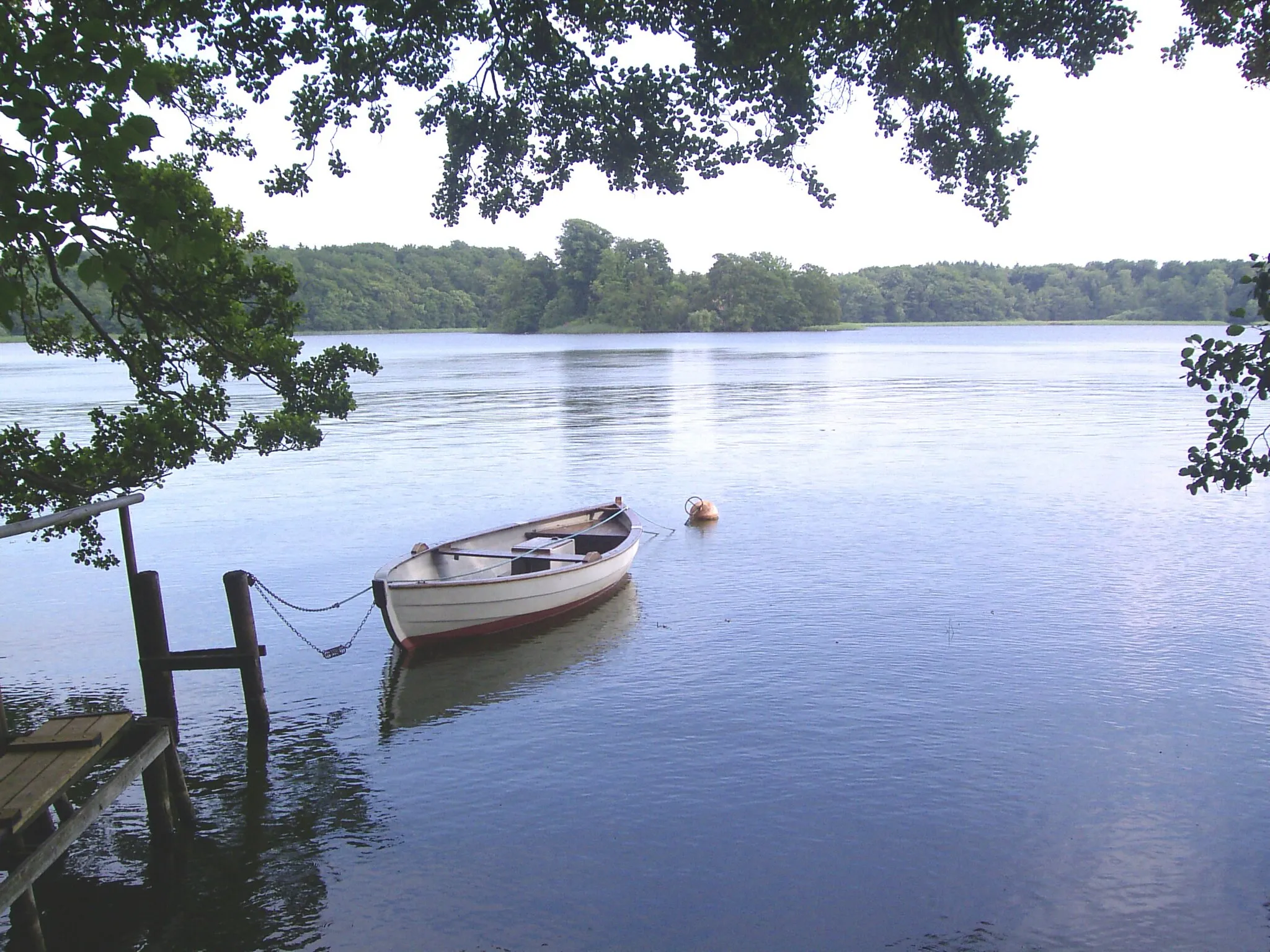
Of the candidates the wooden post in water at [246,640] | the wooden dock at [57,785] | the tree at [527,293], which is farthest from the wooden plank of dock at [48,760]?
the tree at [527,293]

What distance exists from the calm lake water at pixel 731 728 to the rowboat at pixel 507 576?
469 millimetres

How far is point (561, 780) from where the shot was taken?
35.1 feet

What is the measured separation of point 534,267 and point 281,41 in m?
178

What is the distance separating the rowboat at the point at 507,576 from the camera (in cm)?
1441

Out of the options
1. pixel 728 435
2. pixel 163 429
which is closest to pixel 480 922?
pixel 163 429

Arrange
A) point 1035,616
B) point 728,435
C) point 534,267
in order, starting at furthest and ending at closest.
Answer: point 534,267 < point 728,435 < point 1035,616

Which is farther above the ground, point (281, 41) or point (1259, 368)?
point (281, 41)

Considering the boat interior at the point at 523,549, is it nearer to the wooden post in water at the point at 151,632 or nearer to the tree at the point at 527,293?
the wooden post in water at the point at 151,632

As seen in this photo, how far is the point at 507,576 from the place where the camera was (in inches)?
644

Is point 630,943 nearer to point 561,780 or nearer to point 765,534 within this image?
point 561,780

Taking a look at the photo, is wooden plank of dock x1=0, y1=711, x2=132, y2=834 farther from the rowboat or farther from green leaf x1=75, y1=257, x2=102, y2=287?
the rowboat

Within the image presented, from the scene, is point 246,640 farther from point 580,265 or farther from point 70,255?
point 580,265

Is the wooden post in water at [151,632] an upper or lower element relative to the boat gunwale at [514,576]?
upper

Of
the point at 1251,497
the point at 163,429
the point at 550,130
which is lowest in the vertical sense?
the point at 1251,497
